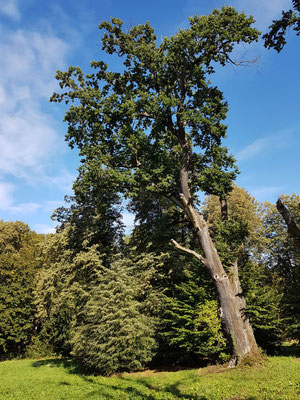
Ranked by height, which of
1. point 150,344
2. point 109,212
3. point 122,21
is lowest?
point 150,344

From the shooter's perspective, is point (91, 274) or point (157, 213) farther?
point (157, 213)

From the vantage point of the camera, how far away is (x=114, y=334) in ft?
42.1

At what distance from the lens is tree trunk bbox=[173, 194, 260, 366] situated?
1077 centimetres

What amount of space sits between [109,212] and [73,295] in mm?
7115

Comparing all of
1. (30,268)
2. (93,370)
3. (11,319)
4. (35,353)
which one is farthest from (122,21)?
(35,353)

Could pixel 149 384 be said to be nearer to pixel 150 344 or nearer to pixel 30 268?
pixel 150 344

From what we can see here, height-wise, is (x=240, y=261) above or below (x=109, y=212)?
below

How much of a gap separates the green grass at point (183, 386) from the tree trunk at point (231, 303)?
0.85 metres

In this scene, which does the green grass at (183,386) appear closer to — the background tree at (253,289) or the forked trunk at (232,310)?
the forked trunk at (232,310)

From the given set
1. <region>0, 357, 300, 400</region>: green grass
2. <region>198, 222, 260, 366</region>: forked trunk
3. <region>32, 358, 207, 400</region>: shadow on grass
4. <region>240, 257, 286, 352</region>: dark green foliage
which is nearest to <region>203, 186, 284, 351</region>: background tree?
<region>240, 257, 286, 352</region>: dark green foliage

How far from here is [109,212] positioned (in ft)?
70.4

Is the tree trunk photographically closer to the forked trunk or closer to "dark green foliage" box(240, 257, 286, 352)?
the forked trunk

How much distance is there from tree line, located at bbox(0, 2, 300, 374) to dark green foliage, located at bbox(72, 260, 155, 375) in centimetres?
6

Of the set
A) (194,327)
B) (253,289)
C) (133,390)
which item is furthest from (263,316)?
(133,390)
